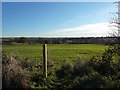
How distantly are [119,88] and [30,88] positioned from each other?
3.20m

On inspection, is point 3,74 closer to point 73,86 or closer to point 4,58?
point 4,58

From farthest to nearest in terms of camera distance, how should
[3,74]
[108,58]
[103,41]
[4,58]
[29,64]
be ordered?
[29,64] < [103,41] < [108,58] < [4,58] < [3,74]

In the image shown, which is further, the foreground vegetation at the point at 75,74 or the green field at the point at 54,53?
the green field at the point at 54,53

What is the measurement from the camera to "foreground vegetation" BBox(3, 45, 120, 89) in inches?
251

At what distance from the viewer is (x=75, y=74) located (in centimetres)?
786

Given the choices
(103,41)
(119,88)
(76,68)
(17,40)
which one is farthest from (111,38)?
(17,40)

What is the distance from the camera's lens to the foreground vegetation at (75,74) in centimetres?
639

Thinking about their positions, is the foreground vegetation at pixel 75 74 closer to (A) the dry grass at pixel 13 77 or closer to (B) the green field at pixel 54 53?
(A) the dry grass at pixel 13 77

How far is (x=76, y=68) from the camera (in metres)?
8.13

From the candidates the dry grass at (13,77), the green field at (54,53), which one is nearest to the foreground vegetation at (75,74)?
the dry grass at (13,77)

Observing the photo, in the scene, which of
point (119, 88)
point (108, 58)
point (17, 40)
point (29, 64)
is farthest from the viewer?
point (17, 40)

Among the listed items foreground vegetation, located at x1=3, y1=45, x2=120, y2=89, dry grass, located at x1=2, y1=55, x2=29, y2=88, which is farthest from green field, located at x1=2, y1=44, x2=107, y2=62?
dry grass, located at x1=2, y1=55, x2=29, y2=88

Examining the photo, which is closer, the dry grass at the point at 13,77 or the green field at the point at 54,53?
the dry grass at the point at 13,77

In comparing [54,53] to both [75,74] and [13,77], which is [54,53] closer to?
[75,74]
